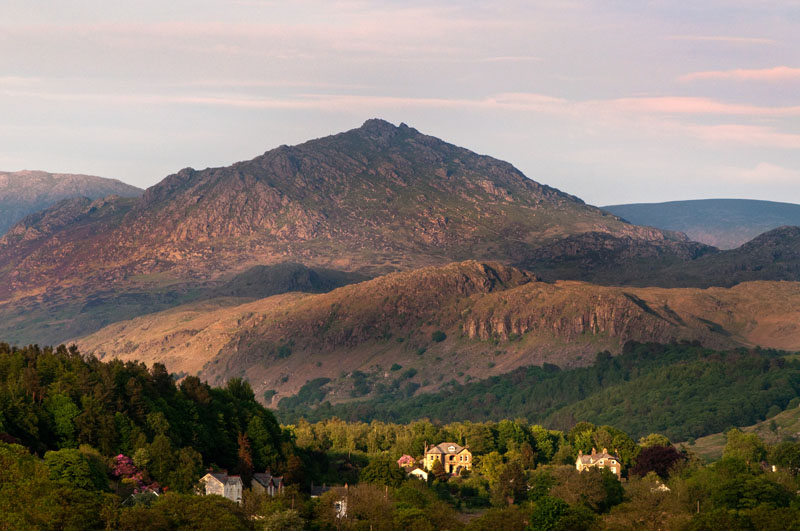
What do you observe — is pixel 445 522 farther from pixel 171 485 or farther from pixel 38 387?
pixel 38 387

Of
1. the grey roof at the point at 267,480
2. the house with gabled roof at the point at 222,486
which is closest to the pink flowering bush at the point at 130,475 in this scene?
the house with gabled roof at the point at 222,486

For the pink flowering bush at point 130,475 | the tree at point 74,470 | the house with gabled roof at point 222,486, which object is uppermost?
the tree at point 74,470

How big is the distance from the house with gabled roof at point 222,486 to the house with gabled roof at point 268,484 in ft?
21.6

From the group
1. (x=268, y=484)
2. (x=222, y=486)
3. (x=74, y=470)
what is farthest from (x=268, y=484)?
(x=74, y=470)

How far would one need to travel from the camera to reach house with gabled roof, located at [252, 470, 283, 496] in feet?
628

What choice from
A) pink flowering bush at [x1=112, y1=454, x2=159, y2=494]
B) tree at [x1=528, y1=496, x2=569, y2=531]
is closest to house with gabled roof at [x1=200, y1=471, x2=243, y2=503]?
pink flowering bush at [x1=112, y1=454, x2=159, y2=494]

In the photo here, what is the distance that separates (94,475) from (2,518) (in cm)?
2528

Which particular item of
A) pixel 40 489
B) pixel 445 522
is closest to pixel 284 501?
pixel 445 522

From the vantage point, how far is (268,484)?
194125 millimetres

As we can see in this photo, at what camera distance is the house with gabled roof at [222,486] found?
17938cm

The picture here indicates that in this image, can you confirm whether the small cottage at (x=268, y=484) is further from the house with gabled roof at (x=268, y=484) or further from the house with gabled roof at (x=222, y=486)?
the house with gabled roof at (x=222, y=486)

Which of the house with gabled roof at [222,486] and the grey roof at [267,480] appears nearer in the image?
the house with gabled roof at [222,486]

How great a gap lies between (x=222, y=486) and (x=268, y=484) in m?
14.7

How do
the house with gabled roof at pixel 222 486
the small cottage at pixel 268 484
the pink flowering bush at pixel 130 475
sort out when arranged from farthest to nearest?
the small cottage at pixel 268 484 < the house with gabled roof at pixel 222 486 < the pink flowering bush at pixel 130 475
